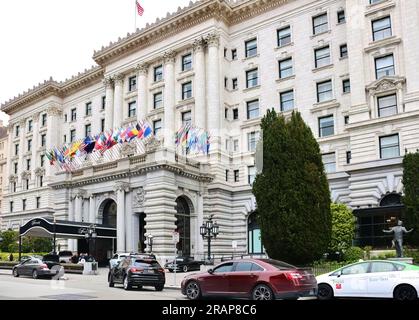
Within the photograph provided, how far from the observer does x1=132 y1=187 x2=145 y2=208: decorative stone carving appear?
144 ft

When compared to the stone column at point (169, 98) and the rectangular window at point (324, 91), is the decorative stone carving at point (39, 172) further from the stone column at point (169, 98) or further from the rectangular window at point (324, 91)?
the rectangular window at point (324, 91)

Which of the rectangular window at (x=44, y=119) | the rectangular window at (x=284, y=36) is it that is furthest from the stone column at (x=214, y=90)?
the rectangular window at (x=44, y=119)

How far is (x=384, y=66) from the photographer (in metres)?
40.3

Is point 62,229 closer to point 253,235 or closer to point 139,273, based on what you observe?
point 253,235

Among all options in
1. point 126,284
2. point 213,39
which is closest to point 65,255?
point 213,39

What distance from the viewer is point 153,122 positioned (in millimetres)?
54250

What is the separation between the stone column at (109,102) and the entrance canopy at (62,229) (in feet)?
54.3

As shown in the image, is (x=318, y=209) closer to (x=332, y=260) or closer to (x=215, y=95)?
(x=332, y=260)

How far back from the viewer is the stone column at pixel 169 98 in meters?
51.9

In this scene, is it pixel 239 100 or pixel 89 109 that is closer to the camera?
pixel 239 100

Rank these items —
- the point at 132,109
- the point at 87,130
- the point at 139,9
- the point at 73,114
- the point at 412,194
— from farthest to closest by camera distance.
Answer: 1. the point at 73,114
2. the point at 87,130
3. the point at 132,109
4. the point at 139,9
5. the point at 412,194

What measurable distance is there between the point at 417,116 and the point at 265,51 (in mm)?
18033

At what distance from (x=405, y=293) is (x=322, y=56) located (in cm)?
3305
